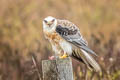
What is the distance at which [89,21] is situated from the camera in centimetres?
1336

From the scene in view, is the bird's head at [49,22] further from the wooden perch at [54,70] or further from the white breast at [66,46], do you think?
the wooden perch at [54,70]

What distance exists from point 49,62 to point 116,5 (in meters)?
9.28

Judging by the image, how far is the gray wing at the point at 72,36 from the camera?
21.7ft

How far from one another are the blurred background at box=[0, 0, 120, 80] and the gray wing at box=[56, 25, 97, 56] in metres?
0.86

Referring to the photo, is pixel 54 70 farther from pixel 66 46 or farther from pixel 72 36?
pixel 72 36

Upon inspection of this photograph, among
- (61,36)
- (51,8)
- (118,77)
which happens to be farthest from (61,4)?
(61,36)

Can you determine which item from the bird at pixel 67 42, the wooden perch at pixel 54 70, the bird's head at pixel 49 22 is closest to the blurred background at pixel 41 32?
the bird at pixel 67 42

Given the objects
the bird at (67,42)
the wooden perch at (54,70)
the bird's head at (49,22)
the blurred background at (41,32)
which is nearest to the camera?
the wooden perch at (54,70)

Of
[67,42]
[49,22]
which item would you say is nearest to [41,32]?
[67,42]

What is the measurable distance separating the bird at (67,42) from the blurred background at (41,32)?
777 mm

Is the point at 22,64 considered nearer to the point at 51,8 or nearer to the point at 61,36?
the point at 61,36

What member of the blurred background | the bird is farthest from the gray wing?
the blurred background

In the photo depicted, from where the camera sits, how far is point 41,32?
40.9 ft

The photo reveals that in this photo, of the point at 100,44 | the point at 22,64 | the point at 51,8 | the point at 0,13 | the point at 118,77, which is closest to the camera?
the point at 118,77
